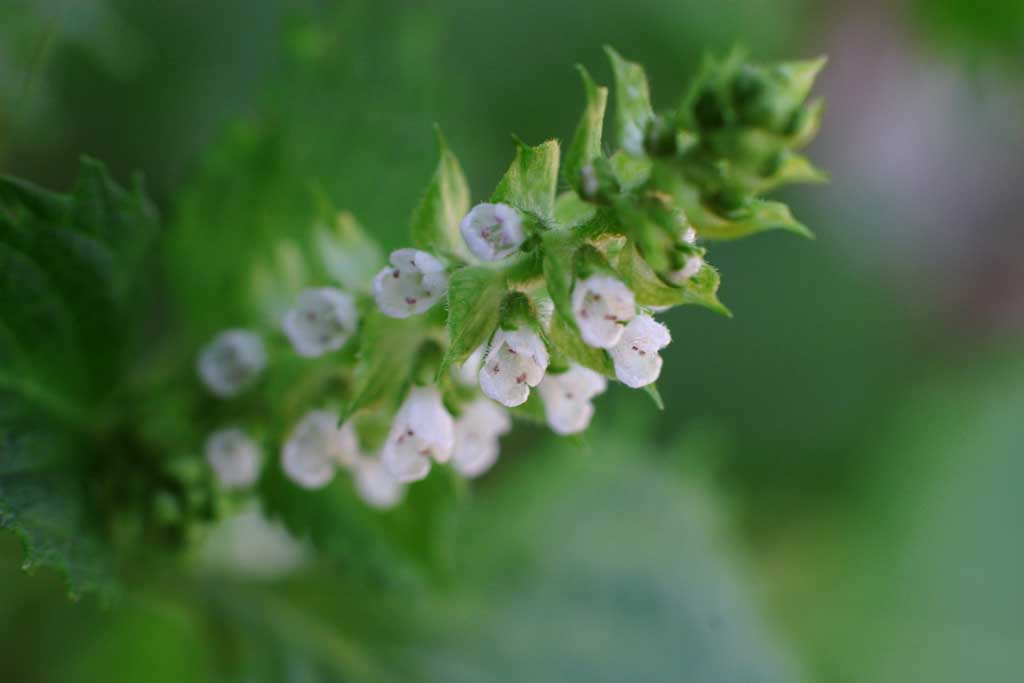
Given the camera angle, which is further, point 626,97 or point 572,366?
point 572,366

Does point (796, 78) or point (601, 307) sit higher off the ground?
point (796, 78)

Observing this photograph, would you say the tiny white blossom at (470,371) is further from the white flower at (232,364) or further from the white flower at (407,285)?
the white flower at (232,364)

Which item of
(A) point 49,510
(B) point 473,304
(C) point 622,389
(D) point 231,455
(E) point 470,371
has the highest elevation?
(C) point 622,389

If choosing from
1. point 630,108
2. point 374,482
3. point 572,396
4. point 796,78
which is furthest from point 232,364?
point 796,78

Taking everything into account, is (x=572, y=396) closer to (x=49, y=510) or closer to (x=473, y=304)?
(x=473, y=304)

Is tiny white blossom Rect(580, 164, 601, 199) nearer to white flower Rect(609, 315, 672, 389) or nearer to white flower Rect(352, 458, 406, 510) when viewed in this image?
white flower Rect(609, 315, 672, 389)

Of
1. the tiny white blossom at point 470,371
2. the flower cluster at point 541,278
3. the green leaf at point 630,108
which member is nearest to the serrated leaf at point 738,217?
the flower cluster at point 541,278

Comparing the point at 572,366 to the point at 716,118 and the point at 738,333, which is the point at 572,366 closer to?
the point at 716,118

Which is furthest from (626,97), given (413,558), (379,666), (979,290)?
(979,290)
